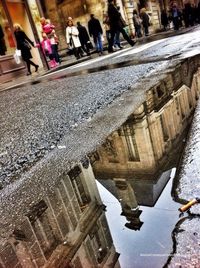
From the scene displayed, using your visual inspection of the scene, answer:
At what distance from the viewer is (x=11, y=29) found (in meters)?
15.2

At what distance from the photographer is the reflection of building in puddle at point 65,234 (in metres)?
1.26

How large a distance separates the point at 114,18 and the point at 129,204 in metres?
12.5

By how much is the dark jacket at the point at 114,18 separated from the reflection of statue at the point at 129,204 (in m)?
12.2

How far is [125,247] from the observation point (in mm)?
1238

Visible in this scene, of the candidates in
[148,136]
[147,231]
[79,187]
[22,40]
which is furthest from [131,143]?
[22,40]

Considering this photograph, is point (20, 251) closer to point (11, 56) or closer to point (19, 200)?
point (19, 200)

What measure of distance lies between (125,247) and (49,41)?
13852 millimetres

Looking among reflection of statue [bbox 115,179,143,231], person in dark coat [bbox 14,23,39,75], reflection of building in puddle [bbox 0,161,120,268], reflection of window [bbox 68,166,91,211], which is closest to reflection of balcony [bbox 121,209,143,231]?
reflection of statue [bbox 115,179,143,231]

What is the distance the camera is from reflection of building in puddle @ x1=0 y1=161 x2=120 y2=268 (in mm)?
1260

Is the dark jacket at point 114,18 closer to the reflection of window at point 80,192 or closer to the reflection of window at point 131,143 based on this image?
the reflection of window at point 131,143

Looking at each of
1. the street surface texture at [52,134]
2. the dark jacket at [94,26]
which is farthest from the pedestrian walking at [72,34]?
the street surface texture at [52,134]

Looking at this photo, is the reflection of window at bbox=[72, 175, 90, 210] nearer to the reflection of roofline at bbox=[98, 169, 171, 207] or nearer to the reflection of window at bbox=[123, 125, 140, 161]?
the reflection of roofline at bbox=[98, 169, 171, 207]

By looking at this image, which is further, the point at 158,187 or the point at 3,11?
the point at 3,11

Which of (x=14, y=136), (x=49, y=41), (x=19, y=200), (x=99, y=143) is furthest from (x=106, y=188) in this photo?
(x=49, y=41)
